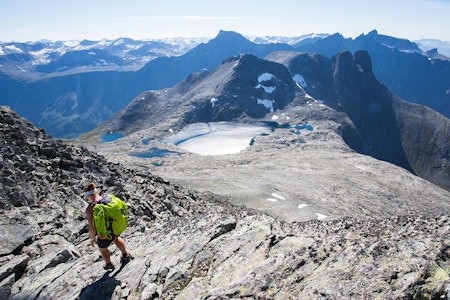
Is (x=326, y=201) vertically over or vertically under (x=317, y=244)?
under

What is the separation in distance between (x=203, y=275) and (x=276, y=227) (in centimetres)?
565

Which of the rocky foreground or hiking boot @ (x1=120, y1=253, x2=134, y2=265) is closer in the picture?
the rocky foreground

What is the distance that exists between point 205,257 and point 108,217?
4772 millimetres

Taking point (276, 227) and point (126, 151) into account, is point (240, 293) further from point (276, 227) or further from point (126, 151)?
point (126, 151)

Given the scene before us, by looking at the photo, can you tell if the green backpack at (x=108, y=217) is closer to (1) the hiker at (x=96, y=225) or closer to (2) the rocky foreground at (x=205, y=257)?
(1) the hiker at (x=96, y=225)

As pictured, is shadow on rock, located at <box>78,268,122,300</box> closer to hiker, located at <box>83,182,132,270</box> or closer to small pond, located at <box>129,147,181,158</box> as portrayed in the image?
hiker, located at <box>83,182,132,270</box>

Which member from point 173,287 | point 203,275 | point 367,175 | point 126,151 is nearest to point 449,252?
point 203,275

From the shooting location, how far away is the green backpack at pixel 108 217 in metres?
15.8

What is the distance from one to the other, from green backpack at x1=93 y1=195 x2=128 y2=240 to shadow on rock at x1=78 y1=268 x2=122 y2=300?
1796mm

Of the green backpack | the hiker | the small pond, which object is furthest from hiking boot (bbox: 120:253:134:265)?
the small pond

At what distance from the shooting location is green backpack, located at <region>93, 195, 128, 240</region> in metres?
15.8

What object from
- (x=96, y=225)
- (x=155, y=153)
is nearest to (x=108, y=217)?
(x=96, y=225)

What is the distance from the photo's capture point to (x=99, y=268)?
16953 millimetres

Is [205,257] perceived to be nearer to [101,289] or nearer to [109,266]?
[109,266]
